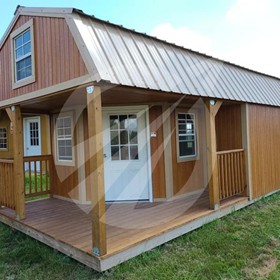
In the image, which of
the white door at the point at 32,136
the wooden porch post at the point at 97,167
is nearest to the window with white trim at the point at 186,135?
the wooden porch post at the point at 97,167

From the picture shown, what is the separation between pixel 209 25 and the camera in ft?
31.2

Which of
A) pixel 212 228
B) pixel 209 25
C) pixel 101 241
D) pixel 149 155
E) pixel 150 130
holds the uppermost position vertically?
pixel 209 25

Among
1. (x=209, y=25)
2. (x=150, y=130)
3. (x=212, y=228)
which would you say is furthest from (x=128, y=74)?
(x=209, y=25)

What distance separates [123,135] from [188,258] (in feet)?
9.52

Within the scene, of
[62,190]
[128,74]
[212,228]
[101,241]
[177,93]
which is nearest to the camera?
[101,241]

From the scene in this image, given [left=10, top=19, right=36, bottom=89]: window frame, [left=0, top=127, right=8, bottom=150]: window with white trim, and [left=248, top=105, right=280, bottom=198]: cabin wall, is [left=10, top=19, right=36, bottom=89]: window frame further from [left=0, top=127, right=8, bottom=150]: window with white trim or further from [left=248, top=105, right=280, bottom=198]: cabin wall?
[left=0, top=127, right=8, bottom=150]: window with white trim

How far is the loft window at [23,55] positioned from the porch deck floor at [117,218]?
2.48 meters

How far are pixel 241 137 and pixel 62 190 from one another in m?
4.23

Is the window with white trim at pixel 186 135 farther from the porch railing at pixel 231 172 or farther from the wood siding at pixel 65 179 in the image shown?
the wood siding at pixel 65 179

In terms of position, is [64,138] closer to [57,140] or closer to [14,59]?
[57,140]

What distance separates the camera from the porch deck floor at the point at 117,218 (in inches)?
Result: 141

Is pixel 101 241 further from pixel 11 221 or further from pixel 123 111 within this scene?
pixel 123 111

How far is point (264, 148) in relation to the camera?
247 inches

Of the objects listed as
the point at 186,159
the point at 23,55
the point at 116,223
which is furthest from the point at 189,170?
the point at 23,55
